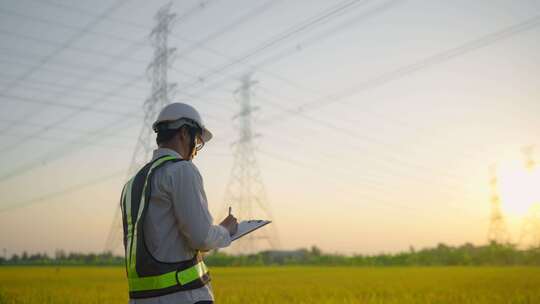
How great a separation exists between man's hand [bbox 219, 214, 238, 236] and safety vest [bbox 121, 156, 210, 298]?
259 mm

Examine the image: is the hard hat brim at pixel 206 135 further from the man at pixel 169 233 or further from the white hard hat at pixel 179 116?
the man at pixel 169 233

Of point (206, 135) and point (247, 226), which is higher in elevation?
point (206, 135)

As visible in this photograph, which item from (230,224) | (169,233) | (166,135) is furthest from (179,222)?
(166,135)

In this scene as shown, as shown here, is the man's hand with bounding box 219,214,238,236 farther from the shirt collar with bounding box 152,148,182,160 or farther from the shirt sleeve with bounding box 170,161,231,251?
the shirt collar with bounding box 152,148,182,160

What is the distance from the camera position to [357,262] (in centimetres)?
6094

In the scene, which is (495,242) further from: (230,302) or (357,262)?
(230,302)

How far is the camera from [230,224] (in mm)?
3402

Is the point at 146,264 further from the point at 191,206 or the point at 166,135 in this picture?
the point at 166,135

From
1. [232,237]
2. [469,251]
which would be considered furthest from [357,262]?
[232,237]

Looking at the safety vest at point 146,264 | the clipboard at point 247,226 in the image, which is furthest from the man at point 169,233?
the clipboard at point 247,226

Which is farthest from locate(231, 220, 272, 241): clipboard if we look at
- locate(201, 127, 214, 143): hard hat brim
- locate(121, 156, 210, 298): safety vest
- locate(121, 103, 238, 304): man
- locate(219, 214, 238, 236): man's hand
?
locate(201, 127, 214, 143): hard hat brim

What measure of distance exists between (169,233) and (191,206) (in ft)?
0.75

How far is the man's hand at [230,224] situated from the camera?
3377 mm

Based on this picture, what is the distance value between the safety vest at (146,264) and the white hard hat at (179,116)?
10.7 inches
